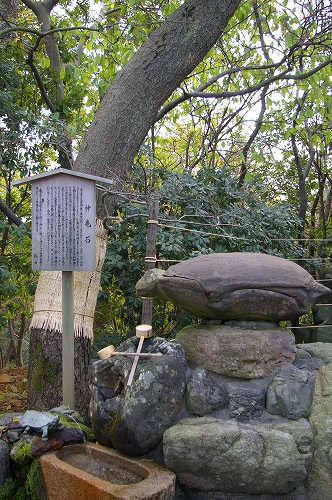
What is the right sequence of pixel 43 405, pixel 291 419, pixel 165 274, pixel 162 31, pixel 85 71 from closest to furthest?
1. pixel 291 419
2. pixel 165 274
3. pixel 43 405
4. pixel 162 31
5. pixel 85 71

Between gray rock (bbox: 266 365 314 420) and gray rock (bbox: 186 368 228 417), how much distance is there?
0.31 metres

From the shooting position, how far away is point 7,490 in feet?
10.2

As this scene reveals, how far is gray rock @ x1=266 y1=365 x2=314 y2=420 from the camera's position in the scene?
310cm

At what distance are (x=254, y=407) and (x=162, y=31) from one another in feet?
12.3

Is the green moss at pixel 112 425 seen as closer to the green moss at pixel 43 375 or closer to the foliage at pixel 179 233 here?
the green moss at pixel 43 375

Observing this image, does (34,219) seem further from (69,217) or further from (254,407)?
(254,407)

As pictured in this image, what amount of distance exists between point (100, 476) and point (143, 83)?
360cm

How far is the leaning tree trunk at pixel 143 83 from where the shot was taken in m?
4.86

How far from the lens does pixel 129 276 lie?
5426 mm

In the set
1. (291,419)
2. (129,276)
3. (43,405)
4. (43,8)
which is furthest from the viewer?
(43,8)

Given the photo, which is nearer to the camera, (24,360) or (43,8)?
(43,8)

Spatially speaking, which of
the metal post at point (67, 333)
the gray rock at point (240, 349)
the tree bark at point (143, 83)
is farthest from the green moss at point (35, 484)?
the tree bark at point (143, 83)

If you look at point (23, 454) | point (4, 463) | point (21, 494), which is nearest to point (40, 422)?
point (23, 454)

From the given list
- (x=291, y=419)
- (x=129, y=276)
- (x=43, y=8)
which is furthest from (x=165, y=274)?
(x=43, y=8)
